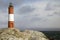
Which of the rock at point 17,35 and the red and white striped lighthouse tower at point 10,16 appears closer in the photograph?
the rock at point 17,35

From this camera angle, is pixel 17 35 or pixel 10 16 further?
pixel 10 16

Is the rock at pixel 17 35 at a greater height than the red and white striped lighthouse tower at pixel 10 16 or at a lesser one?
lesser

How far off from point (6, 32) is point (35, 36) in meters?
1.91

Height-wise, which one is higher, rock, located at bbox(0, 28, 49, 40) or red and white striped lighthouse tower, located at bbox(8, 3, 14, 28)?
red and white striped lighthouse tower, located at bbox(8, 3, 14, 28)

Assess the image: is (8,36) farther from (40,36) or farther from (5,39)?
(40,36)

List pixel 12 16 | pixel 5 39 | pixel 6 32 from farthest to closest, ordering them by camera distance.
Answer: pixel 12 16
pixel 6 32
pixel 5 39

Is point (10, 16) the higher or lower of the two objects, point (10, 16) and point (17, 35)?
the higher

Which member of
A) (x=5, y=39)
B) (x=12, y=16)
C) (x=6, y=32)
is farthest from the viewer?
(x=12, y=16)

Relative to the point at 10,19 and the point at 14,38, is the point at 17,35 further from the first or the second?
the point at 10,19

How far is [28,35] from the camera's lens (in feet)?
54.5

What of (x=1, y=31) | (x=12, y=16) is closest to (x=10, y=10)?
(x=12, y=16)

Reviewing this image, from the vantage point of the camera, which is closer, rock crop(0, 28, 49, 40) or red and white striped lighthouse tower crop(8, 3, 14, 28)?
rock crop(0, 28, 49, 40)

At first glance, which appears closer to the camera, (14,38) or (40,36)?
(14,38)

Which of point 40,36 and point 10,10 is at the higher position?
point 10,10
